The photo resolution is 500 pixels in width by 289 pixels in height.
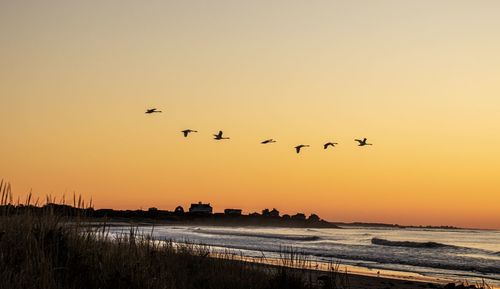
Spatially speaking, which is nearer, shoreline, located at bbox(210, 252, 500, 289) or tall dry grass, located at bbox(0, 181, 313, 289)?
tall dry grass, located at bbox(0, 181, 313, 289)

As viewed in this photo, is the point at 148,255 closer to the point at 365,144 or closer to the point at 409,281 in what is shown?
the point at 409,281

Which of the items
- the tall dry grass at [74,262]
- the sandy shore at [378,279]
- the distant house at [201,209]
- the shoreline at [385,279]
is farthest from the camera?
the distant house at [201,209]

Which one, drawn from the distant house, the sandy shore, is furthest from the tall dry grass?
the distant house

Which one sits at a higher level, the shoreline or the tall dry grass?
the tall dry grass

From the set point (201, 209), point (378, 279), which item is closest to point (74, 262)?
point (378, 279)

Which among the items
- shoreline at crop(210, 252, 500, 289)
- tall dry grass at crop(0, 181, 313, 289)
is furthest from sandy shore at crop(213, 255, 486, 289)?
tall dry grass at crop(0, 181, 313, 289)

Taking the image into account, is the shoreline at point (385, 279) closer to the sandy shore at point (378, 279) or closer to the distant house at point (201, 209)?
the sandy shore at point (378, 279)

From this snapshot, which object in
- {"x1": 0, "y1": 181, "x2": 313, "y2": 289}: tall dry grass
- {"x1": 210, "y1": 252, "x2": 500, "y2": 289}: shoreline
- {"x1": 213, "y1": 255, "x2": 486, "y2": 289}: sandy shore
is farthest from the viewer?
{"x1": 210, "y1": 252, "x2": 500, "y2": 289}: shoreline

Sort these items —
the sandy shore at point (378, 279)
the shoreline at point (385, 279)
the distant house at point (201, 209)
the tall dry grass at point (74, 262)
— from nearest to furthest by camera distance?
the tall dry grass at point (74, 262) < the sandy shore at point (378, 279) < the shoreline at point (385, 279) < the distant house at point (201, 209)

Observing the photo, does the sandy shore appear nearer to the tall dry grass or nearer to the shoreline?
the shoreline

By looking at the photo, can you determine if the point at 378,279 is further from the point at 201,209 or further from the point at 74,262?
the point at 201,209

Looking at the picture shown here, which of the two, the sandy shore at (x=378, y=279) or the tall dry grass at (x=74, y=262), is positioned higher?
the tall dry grass at (x=74, y=262)

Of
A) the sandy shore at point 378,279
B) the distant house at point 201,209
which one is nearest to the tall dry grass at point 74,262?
the sandy shore at point 378,279

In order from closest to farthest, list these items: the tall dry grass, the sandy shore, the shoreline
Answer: the tall dry grass
the sandy shore
the shoreline
